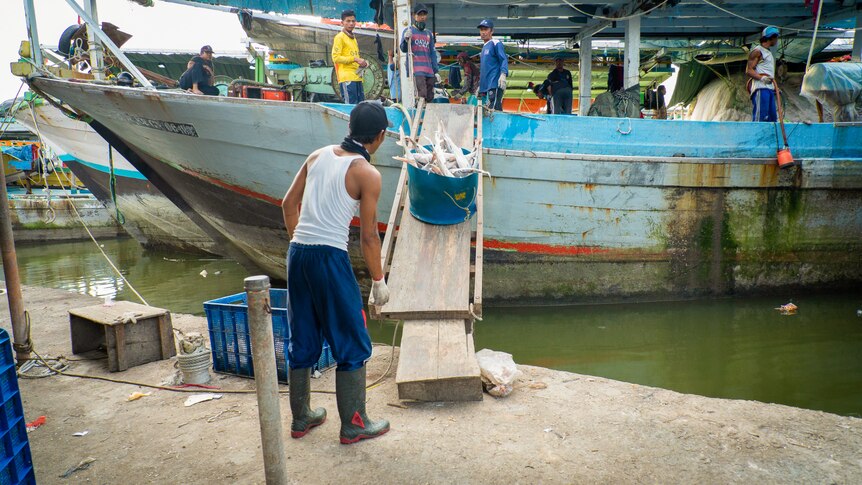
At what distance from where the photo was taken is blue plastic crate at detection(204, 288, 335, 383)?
3.32m

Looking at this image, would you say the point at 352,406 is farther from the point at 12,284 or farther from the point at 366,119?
the point at 12,284

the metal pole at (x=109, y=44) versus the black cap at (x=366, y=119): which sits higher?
the metal pole at (x=109, y=44)

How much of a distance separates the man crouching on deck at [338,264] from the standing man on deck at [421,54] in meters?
4.02

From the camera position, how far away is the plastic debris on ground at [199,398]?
121 inches

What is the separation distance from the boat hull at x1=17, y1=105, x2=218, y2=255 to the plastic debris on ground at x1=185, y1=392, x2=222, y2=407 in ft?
26.3

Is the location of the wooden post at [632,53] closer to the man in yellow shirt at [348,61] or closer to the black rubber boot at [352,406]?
the man in yellow shirt at [348,61]

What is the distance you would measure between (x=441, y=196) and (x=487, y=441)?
2716 millimetres

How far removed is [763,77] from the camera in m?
6.70

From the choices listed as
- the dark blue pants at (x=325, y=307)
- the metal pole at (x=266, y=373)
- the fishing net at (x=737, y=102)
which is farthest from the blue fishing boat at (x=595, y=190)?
the metal pole at (x=266, y=373)

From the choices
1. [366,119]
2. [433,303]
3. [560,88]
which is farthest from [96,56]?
[560,88]

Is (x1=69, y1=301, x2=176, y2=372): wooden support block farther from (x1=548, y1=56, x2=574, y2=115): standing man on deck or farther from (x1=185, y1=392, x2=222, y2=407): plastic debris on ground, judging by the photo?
(x1=548, y1=56, x2=574, y2=115): standing man on deck

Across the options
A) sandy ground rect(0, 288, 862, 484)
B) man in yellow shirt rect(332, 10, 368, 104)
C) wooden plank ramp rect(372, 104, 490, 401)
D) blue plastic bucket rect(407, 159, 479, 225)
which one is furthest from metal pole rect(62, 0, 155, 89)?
sandy ground rect(0, 288, 862, 484)


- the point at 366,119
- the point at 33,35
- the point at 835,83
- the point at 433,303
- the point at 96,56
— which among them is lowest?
the point at 433,303

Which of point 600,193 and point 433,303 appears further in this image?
point 600,193
